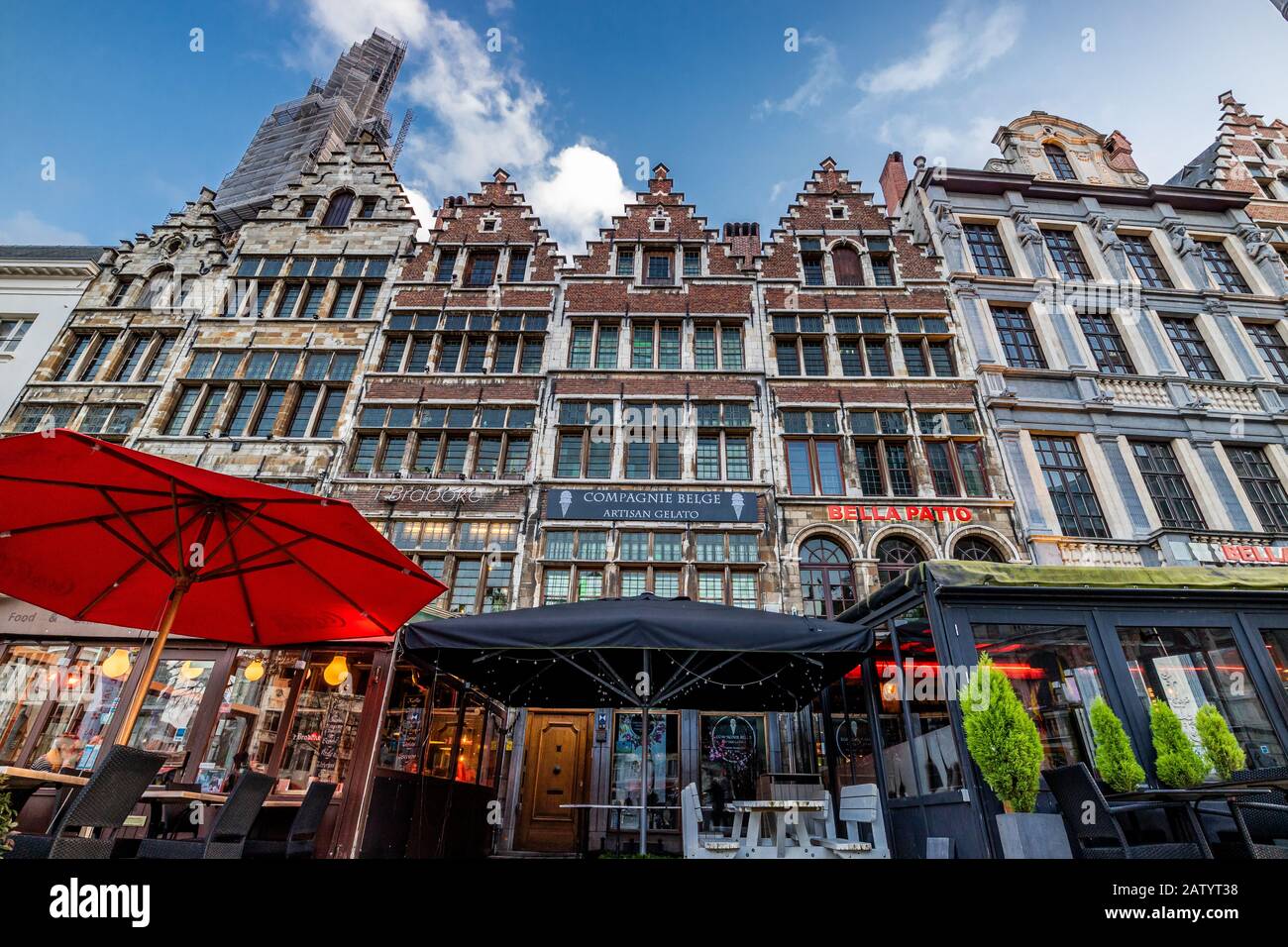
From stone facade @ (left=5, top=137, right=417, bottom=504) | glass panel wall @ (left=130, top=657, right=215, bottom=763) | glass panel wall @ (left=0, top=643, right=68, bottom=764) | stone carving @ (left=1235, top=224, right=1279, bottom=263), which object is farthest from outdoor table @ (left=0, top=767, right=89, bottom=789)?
stone carving @ (left=1235, top=224, right=1279, bottom=263)

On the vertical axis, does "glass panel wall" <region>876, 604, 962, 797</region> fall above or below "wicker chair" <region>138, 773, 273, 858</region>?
above

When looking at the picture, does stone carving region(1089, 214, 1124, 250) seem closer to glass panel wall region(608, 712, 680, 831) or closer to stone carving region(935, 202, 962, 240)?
stone carving region(935, 202, 962, 240)

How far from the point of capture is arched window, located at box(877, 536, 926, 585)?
515 inches

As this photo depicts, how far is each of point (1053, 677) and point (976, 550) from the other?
7.24m

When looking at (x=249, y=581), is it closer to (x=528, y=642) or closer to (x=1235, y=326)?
(x=528, y=642)

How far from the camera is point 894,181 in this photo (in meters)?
21.7

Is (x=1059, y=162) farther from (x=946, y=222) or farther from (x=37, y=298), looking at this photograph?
(x=37, y=298)

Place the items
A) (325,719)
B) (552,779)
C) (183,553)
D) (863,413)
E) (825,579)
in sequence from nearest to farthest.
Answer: (183,553) < (325,719) < (552,779) < (825,579) < (863,413)

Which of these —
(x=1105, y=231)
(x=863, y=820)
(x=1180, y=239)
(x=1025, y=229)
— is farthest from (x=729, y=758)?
(x=1180, y=239)

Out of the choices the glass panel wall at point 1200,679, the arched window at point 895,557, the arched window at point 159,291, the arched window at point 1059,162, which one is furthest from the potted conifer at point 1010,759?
the arched window at point 159,291

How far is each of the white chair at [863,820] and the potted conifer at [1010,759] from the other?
40.9 inches

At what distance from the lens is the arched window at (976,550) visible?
13266mm

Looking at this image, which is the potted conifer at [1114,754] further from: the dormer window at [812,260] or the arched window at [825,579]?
the dormer window at [812,260]

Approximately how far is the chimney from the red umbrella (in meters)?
21.8
